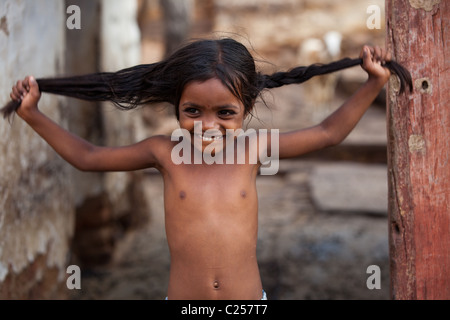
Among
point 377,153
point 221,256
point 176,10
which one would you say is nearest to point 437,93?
point 221,256

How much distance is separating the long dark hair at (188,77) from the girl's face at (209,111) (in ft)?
0.10

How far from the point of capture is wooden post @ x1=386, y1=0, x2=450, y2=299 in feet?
6.43

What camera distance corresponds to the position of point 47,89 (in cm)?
200

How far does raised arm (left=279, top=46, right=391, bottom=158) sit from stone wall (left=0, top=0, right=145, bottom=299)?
1215 mm

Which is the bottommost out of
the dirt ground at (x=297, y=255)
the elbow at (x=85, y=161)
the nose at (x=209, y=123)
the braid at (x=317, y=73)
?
the dirt ground at (x=297, y=255)

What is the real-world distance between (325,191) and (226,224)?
133 inches

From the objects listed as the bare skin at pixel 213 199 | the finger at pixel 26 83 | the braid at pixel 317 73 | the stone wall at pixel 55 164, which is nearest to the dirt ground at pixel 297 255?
the stone wall at pixel 55 164

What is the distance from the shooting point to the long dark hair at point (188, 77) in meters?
1.88

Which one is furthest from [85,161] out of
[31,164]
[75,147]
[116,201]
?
[116,201]

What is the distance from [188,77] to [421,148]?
91 cm

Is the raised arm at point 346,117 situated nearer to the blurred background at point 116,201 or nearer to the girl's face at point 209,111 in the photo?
the blurred background at point 116,201

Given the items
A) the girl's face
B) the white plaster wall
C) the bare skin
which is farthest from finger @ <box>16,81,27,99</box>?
the girl's face

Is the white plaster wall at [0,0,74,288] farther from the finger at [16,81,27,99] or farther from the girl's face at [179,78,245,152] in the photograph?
the girl's face at [179,78,245,152]

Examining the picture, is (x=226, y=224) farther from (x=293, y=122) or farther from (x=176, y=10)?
(x=176, y=10)
